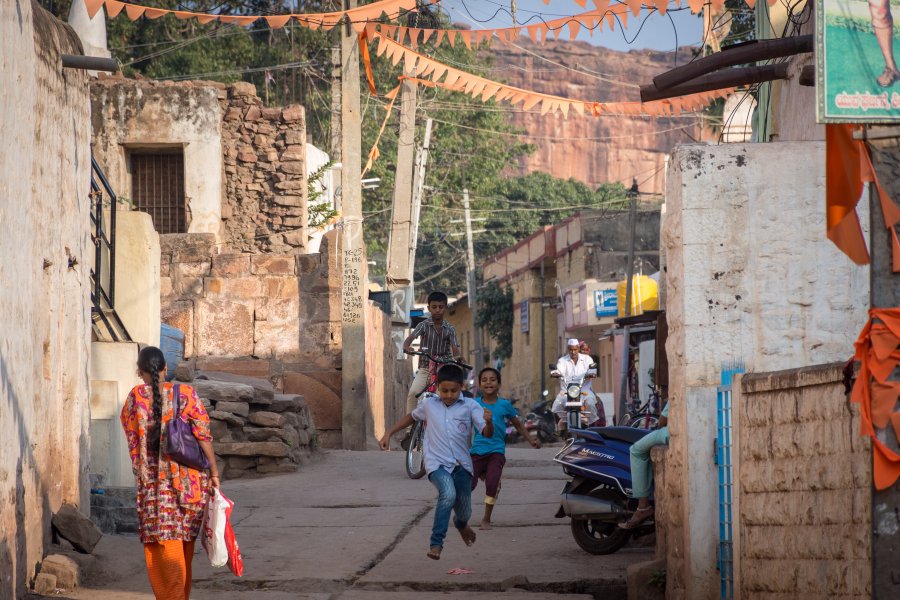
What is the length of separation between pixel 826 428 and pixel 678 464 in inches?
61.9

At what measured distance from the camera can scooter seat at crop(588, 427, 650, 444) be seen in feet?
27.5

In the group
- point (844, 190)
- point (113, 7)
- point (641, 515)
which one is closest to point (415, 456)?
point (641, 515)

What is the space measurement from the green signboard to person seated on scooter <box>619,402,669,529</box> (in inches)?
128

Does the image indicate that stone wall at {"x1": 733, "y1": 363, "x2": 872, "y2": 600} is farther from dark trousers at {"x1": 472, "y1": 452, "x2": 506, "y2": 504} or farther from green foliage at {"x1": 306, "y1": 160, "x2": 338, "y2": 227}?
green foliage at {"x1": 306, "y1": 160, "x2": 338, "y2": 227}

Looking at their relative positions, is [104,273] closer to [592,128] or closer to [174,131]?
[174,131]

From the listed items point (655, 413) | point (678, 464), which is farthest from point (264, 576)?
point (655, 413)

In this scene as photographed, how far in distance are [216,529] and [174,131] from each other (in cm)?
1364

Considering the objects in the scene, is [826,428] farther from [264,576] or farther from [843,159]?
[264,576]

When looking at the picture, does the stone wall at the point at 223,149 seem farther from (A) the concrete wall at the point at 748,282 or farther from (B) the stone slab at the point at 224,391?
(A) the concrete wall at the point at 748,282

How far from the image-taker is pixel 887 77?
4.82 metres

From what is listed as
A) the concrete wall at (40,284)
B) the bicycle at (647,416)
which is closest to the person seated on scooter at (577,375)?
the bicycle at (647,416)

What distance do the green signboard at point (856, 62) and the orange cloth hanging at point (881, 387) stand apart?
782mm

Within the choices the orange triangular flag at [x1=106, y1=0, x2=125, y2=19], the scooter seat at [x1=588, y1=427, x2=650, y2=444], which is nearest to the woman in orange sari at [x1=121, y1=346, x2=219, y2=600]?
the scooter seat at [x1=588, y1=427, x2=650, y2=444]

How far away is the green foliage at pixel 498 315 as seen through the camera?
163 ft
